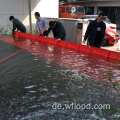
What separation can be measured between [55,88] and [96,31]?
9.74 feet

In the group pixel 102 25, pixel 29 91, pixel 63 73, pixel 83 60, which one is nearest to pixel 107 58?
pixel 83 60

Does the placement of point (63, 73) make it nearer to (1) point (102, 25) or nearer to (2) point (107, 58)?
(2) point (107, 58)

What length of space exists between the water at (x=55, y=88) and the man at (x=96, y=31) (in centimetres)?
114

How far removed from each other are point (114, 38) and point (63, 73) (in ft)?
23.3

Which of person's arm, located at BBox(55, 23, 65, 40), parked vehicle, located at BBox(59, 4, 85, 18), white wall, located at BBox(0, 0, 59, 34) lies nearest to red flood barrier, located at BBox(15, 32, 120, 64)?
person's arm, located at BBox(55, 23, 65, 40)

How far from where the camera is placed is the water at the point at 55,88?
1.92 metres

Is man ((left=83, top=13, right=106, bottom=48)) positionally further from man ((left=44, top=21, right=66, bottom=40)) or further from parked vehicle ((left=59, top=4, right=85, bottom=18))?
parked vehicle ((left=59, top=4, right=85, bottom=18))

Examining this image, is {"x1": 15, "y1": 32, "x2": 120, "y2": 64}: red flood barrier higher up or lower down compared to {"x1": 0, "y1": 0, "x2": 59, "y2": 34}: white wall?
lower down

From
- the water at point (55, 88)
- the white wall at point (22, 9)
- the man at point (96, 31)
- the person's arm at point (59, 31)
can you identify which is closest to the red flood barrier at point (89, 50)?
the person's arm at point (59, 31)

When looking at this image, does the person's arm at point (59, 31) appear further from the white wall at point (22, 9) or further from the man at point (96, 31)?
the white wall at point (22, 9)

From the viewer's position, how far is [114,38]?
31.4ft

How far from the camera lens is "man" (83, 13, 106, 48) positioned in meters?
4.93

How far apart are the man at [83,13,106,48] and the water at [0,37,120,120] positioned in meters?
1.14

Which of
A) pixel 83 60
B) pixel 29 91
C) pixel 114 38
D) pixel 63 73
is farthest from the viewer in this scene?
pixel 114 38
